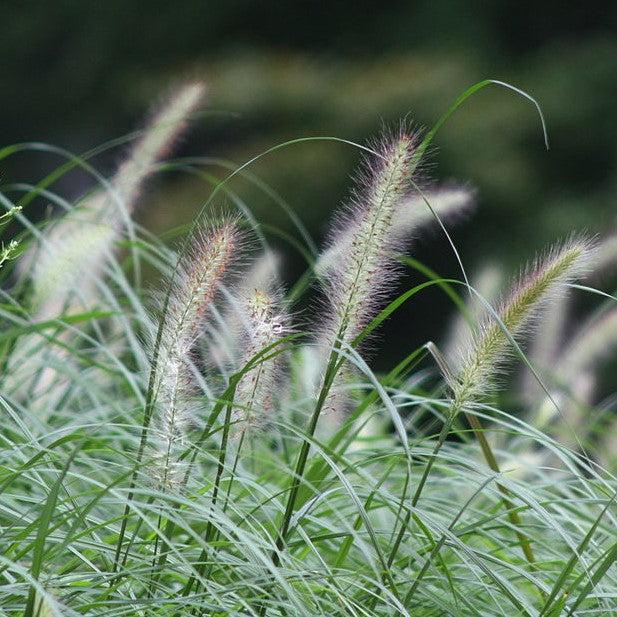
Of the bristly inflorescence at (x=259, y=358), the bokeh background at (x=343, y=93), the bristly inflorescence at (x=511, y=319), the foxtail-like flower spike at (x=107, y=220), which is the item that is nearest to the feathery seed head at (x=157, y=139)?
the foxtail-like flower spike at (x=107, y=220)

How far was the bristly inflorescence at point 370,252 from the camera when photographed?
1.37 meters

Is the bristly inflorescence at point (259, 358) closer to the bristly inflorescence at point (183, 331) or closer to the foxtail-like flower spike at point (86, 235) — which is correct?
the bristly inflorescence at point (183, 331)

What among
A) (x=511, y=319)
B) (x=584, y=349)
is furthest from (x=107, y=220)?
(x=511, y=319)

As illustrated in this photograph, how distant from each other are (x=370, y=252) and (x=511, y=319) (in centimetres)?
19

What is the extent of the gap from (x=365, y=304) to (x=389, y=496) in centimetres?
25

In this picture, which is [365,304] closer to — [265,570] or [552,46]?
[265,570]

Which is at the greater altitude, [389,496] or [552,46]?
[552,46]

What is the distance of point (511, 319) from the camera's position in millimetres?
1400

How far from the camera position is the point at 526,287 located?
141 centimetres

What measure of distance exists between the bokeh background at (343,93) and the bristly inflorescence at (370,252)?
715 cm

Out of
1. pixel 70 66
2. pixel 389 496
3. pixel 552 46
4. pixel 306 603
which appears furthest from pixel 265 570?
pixel 70 66

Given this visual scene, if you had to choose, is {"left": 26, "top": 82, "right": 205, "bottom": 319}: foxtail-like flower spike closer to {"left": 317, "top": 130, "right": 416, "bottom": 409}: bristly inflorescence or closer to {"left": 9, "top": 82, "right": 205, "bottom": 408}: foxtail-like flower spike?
{"left": 9, "top": 82, "right": 205, "bottom": 408}: foxtail-like flower spike

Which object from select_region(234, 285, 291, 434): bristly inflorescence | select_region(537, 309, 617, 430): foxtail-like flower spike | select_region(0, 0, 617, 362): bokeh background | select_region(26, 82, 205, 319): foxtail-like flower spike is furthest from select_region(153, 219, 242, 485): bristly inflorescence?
select_region(0, 0, 617, 362): bokeh background

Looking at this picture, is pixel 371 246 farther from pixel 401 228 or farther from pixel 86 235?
pixel 86 235
